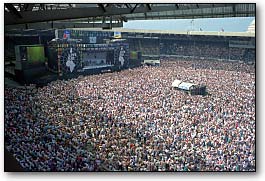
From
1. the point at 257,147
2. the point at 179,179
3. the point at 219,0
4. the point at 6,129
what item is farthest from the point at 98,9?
the point at 257,147

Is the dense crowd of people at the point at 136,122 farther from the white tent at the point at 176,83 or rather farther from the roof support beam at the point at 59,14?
the roof support beam at the point at 59,14

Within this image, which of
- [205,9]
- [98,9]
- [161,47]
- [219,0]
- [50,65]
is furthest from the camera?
[161,47]

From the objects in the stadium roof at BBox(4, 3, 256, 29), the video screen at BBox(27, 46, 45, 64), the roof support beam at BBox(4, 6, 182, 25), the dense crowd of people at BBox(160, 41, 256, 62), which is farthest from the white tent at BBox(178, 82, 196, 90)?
the video screen at BBox(27, 46, 45, 64)

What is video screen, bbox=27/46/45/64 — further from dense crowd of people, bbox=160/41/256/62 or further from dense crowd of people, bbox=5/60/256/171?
dense crowd of people, bbox=160/41/256/62

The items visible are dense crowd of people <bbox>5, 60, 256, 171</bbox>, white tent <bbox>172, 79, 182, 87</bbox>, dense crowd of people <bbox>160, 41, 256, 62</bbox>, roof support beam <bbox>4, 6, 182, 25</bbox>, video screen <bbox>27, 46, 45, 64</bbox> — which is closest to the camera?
roof support beam <bbox>4, 6, 182, 25</bbox>

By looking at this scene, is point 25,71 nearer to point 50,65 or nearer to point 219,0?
point 50,65

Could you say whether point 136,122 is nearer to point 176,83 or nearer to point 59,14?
point 176,83

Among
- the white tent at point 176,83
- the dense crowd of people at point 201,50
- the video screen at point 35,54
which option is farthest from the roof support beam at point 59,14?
the dense crowd of people at point 201,50
